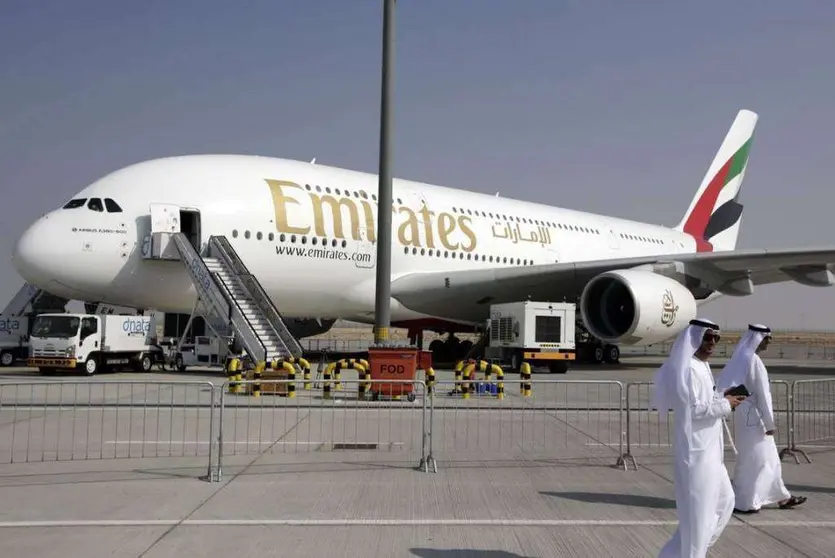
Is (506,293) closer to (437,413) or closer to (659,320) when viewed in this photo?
(659,320)

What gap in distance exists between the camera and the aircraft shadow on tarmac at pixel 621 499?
245 inches

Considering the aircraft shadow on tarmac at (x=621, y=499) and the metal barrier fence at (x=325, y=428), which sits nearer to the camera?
the aircraft shadow on tarmac at (x=621, y=499)

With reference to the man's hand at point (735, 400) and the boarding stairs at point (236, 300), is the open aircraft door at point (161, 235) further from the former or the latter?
the man's hand at point (735, 400)

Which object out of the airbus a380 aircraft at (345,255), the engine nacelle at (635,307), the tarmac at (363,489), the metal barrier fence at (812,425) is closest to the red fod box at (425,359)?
the tarmac at (363,489)

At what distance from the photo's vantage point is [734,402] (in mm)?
4852

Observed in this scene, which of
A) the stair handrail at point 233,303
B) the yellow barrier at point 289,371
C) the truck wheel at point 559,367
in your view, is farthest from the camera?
the truck wheel at point 559,367

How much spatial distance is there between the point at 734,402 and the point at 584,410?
7.42 meters

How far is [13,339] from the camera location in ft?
71.8

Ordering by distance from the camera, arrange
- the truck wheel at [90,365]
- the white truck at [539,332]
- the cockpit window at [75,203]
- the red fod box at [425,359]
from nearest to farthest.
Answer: the red fod box at [425,359], the cockpit window at [75,203], the truck wheel at [90,365], the white truck at [539,332]

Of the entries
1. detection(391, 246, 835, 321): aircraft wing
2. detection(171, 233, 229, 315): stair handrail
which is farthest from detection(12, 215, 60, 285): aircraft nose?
detection(391, 246, 835, 321): aircraft wing

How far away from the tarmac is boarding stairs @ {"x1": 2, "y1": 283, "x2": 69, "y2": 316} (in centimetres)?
1150

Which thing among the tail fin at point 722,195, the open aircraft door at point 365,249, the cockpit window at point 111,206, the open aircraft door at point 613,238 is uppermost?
the tail fin at point 722,195

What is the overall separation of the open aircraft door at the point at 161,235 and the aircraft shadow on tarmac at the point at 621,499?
12017 mm

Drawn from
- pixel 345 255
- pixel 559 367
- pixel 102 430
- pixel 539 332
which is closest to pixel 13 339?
pixel 345 255
